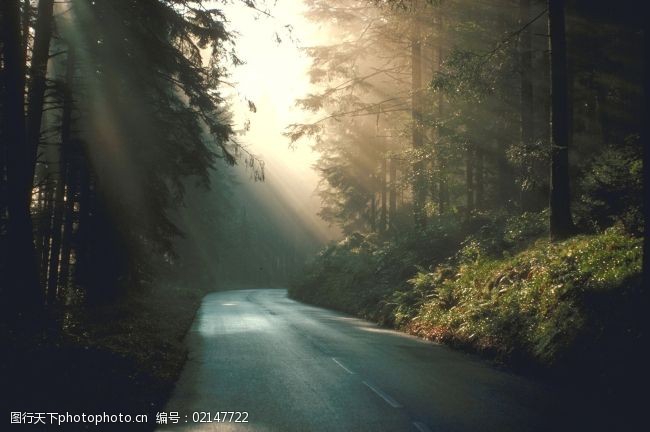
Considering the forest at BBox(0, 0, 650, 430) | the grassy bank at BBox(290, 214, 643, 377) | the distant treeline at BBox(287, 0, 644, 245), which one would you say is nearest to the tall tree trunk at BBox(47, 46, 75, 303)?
the forest at BBox(0, 0, 650, 430)

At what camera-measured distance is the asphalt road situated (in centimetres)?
721

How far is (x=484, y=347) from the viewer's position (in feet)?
42.5

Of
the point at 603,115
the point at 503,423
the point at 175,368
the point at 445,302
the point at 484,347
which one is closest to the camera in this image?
the point at 503,423

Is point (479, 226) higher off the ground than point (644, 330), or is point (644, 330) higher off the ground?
point (479, 226)

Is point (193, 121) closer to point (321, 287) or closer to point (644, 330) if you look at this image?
point (644, 330)

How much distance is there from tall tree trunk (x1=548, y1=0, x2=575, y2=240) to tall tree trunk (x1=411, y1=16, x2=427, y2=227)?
814 centimetres

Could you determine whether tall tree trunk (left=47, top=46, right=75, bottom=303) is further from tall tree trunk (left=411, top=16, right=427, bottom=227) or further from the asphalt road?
tall tree trunk (left=411, top=16, right=427, bottom=227)

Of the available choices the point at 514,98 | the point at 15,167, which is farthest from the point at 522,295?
the point at 514,98

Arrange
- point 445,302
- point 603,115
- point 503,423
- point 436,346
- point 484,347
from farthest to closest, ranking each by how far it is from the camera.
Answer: point 603,115
point 445,302
point 436,346
point 484,347
point 503,423

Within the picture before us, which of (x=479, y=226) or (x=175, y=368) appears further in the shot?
(x=479, y=226)

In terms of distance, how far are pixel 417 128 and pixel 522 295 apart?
43.2 feet

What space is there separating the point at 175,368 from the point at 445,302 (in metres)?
9.47

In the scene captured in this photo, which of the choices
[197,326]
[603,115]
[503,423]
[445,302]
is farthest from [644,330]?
[603,115]

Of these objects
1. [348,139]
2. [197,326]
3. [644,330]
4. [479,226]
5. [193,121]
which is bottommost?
[197,326]
